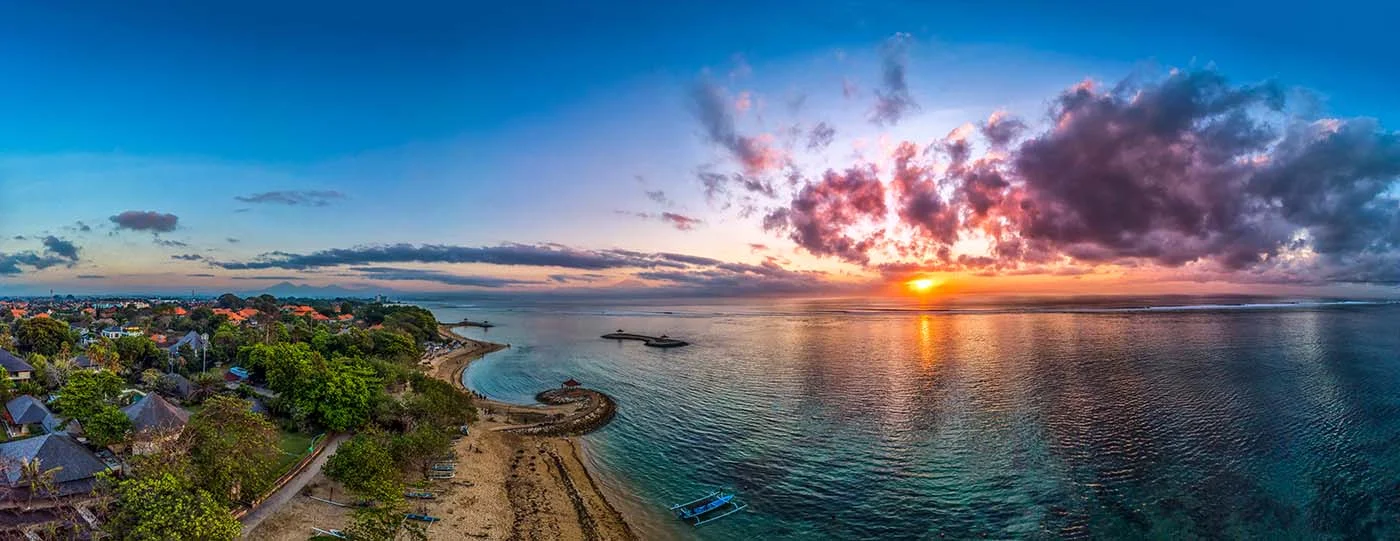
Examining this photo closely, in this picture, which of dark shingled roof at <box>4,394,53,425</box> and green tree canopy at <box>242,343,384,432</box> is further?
green tree canopy at <box>242,343,384,432</box>

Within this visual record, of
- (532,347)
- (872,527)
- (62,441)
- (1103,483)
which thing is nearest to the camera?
(62,441)

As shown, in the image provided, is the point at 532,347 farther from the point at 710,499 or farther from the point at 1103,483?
the point at 1103,483

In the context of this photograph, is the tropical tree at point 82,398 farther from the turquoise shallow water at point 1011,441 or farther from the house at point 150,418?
the turquoise shallow water at point 1011,441

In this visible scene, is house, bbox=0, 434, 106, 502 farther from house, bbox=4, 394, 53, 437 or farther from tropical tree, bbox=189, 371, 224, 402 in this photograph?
tropical tree, bbox=189, 371, 224, 402

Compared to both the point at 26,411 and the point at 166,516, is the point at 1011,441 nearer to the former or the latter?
the point at 166,516

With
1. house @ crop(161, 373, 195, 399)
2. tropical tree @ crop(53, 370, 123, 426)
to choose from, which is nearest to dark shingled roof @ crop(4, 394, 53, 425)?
tropical tree @ crop(53, 370, 123, 426)

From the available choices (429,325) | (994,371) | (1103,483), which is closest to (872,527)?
(1103,483)
